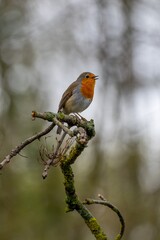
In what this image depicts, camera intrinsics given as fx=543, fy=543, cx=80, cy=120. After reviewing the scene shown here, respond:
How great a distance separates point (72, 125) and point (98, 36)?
8.73 m

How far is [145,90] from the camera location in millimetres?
10859

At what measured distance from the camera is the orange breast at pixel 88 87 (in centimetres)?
579

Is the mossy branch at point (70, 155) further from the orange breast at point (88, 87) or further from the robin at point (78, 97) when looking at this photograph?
the orange breast at point (88, 87)

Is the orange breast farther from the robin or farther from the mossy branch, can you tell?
the mossy branch

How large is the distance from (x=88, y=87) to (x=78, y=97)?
228mm

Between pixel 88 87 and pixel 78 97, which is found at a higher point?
pixel 88 87

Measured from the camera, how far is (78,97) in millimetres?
5723

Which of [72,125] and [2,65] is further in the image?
[2,65]

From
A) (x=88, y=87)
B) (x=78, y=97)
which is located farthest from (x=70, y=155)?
(x=88, y=87)

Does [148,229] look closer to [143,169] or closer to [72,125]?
[143,169]

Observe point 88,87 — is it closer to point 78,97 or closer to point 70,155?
point 78,97

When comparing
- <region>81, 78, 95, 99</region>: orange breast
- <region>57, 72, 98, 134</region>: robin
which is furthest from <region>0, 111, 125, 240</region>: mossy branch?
<region>81, 78, 95, 99</region>: orange breast

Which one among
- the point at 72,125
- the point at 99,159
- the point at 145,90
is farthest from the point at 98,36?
the point at 72,125

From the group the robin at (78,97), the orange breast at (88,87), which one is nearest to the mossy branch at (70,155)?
the robin at (78,97)
